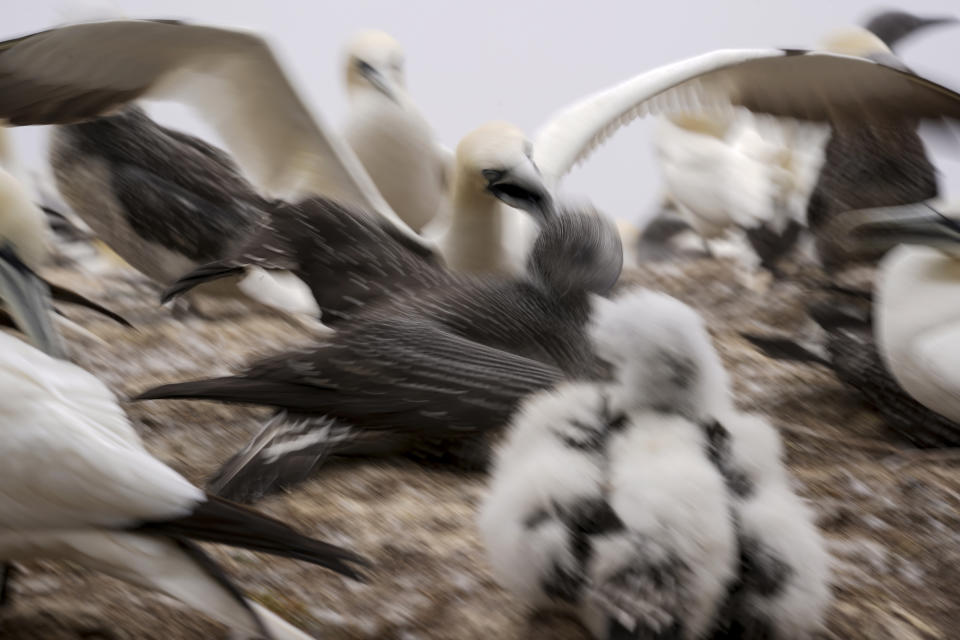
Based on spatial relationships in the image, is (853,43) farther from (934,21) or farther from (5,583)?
(5,583)

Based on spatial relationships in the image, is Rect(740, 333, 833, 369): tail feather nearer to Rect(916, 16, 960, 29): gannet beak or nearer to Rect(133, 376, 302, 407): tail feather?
Rect(133, 376, 302, 407): tail feather

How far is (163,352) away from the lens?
3578 millimetres

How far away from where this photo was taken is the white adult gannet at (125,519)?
171 cm

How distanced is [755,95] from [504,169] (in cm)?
91

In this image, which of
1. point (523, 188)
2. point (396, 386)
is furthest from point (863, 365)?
point (396, 386)

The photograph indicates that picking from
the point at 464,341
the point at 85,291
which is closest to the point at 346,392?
the point at 464,341

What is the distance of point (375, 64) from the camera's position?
189 inches

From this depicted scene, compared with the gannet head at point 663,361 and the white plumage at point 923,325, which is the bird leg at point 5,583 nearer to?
the gannet head at point 663,361

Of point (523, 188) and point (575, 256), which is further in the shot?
point (523, 188)

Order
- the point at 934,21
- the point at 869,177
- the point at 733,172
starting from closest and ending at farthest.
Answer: the point at 869,177 < the point at 733,172 < the point at 934,21

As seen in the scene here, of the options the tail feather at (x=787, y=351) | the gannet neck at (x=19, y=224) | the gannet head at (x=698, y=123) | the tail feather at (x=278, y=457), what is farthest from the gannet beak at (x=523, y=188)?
the gannet head at (x=698, y=123)

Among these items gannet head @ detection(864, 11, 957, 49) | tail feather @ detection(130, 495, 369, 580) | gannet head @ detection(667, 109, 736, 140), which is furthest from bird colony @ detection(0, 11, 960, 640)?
gannet head @ detection(864, 11, 957, 49)

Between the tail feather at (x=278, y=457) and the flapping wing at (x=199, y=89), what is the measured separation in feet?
3.33

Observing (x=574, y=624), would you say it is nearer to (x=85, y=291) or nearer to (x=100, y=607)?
(x=100, y=607)
